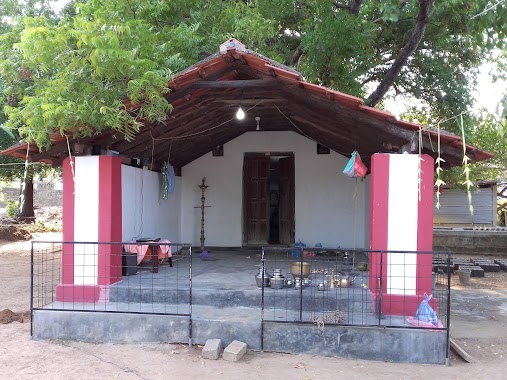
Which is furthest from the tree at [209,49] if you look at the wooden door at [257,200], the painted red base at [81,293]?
the wooden door at [257,200]

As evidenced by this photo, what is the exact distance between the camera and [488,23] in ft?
14.2

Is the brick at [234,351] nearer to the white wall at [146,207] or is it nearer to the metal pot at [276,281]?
the metal pot at [276,281]

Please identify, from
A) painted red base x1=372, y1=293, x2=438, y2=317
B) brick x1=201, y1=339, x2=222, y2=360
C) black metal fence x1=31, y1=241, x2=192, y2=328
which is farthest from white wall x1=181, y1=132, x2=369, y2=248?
brick x1=201, y1=339, x2=222, y2=360

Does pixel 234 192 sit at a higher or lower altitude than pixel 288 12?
lower

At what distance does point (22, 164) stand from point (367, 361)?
1276 cm

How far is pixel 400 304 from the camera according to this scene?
19.9ft

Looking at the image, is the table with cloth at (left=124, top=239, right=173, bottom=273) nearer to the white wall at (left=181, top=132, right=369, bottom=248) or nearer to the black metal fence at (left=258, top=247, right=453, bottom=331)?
the black metal fence at (left=258, top=247, right=453, bottom=331)

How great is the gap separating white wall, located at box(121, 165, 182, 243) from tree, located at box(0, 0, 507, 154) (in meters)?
1.63

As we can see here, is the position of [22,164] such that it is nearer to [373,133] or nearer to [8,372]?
[8,372]

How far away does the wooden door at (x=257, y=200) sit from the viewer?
37.9 ft

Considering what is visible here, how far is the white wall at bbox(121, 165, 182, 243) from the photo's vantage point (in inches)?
309

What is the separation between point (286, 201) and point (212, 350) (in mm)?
6368

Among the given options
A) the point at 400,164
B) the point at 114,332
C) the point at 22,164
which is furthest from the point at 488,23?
the point at 22,164

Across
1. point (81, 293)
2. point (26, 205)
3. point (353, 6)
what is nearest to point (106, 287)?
point (81, 293)
